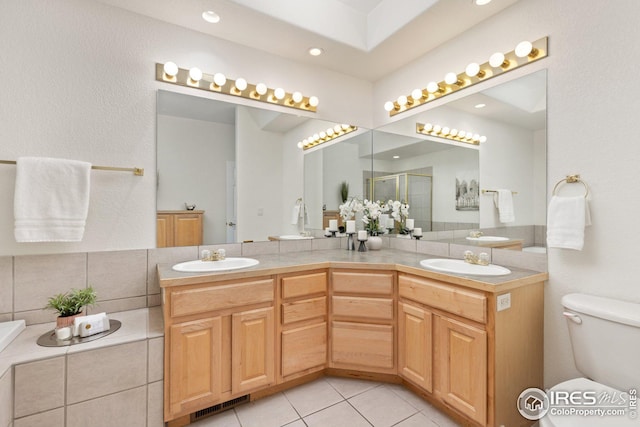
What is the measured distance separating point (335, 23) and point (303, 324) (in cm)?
223

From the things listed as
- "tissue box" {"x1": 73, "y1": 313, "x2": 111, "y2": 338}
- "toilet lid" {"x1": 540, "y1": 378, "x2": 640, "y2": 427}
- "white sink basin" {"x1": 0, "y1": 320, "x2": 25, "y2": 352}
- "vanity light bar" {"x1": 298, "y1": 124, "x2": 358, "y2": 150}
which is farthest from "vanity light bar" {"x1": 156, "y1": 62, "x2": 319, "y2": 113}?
"toilet lid" {"x1": 540, "y1": 378, "x2": 640, "y2": 427}

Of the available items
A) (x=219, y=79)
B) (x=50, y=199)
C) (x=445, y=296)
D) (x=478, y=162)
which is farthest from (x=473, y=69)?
(x=50, y=199)

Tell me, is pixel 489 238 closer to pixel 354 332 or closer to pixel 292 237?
pixel 354 332

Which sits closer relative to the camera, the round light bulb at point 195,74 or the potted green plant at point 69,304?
the potted green plant at point 69,304

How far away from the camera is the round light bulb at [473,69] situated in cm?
200

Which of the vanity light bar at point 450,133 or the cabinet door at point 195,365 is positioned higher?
the vanity light bar at point 450,133

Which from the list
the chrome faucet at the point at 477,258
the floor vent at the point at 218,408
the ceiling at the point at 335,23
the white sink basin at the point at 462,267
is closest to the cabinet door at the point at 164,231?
the floor vent at the point at 218,408

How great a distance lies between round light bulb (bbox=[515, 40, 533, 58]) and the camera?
172cm

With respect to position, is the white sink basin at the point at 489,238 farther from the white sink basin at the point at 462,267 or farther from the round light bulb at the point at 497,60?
the round light bulb at the point at 497,60

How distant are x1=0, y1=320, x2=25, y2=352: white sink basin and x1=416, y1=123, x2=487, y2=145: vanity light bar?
2918 millimetres

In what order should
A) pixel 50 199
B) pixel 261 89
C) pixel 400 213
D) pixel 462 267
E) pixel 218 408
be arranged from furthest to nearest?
1. pixel 400 213
2. pixel 261 89
3. pixel 462 267
4. pixel 218 408
5. pixel 50 199

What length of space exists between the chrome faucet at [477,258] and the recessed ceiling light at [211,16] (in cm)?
234

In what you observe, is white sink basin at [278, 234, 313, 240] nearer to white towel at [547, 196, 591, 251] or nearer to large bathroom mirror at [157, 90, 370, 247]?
A: large bathroom mirror at [157, 90, 370, 247]

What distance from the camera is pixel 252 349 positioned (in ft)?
5.74
